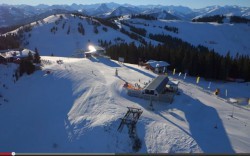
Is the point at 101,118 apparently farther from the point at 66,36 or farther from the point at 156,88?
the point at 66,36

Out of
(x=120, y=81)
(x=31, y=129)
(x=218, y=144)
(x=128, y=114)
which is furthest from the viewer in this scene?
(x=120, y=81)

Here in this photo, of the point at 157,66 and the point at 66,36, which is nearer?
the point at 157,66

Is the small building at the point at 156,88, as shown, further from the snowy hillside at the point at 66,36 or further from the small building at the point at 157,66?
the snowy hillside at the point at 66,36

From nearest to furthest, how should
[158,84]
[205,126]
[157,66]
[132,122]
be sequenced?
[132,122], [205,126], [158,84], [157,66]

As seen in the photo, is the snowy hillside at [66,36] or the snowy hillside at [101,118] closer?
the snowy hillside at [101,118]

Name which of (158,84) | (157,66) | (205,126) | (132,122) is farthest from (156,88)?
(157,66)

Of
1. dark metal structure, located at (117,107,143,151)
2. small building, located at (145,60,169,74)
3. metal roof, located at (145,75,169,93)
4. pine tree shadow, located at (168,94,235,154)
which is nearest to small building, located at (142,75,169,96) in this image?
metal roof, located at (145,75,169,93)

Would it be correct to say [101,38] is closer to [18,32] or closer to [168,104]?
[18,32]

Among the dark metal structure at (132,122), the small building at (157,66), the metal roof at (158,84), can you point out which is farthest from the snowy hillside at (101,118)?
the small building at (157,66)

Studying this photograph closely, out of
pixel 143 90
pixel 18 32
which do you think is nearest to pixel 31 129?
pixel 143 90
